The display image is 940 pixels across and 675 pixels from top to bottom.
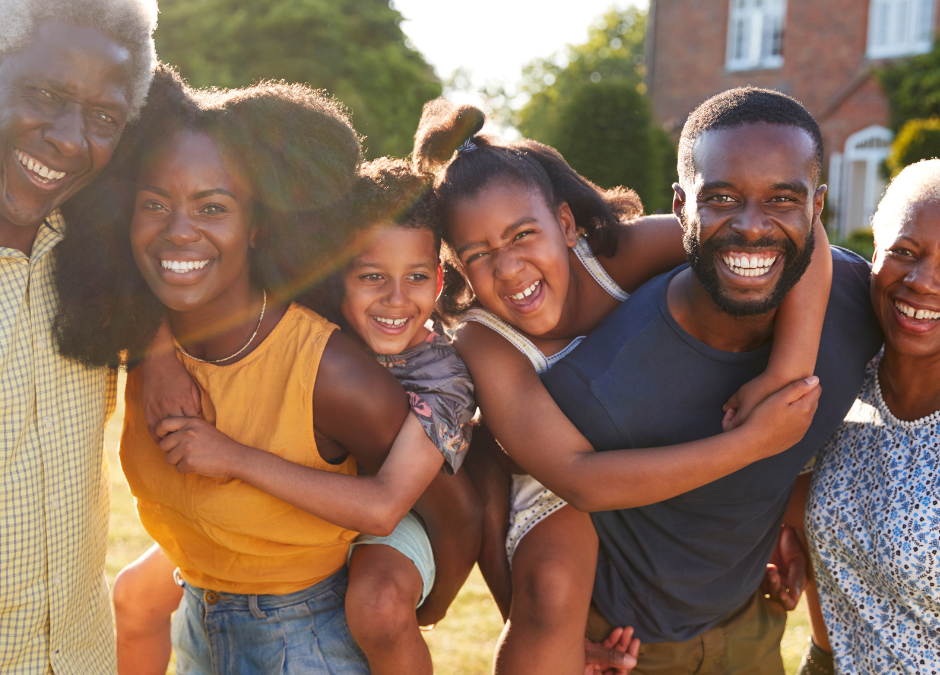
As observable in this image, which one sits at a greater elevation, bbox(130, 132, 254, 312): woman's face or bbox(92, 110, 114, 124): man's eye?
bbox(92, 110, 114, 124): man's eye

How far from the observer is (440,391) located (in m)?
2.64

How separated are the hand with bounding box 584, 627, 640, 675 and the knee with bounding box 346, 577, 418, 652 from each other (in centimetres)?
72

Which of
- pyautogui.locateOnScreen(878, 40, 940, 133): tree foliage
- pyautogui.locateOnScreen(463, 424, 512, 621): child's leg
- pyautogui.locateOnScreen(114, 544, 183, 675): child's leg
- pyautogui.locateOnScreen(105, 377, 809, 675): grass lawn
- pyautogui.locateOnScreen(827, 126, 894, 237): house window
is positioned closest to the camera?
pyautogui.locateOnScreen(463, 424, 512, 621): child's leg

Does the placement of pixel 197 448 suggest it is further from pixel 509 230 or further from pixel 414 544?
pixel 509 230

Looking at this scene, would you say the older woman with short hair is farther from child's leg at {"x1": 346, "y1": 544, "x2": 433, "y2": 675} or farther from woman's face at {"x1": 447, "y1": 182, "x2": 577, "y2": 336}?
child's leg at {"x1": 346, "y1": 544, "x2": 433, "y2": 675}

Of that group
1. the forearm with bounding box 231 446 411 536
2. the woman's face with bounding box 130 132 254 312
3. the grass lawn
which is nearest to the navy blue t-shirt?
the forearm with bounding box 231 446 411 536

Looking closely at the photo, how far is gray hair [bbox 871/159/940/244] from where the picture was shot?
2.45m

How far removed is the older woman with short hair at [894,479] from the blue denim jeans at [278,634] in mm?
1691

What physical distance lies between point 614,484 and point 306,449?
981 mm

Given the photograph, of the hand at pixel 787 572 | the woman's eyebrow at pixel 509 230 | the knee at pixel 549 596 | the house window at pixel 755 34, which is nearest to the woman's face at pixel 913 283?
the hand at pixel 787 572

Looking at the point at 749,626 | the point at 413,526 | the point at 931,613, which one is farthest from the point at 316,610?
the point at 931,613

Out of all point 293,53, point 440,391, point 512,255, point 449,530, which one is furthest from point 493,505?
point 293,53

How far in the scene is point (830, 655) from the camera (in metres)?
3.07

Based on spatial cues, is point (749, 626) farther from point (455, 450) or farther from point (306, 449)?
point (306, 449)
